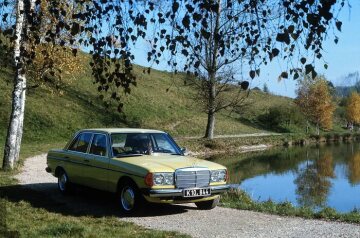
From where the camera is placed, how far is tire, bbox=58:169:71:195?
1245 centimetres

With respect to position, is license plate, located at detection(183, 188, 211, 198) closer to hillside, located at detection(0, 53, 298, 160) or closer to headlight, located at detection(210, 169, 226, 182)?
headlight, located at detection(210, 169, 226, 182)

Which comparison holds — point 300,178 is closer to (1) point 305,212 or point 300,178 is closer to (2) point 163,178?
(1) point 305,212

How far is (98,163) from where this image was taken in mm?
11031

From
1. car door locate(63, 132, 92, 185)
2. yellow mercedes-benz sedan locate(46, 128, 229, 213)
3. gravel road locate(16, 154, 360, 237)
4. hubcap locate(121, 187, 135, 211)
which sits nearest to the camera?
gravel road locate(16, 154, 360, 237)

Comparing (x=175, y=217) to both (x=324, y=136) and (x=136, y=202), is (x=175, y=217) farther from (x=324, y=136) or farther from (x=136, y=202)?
(x=324, y=136)

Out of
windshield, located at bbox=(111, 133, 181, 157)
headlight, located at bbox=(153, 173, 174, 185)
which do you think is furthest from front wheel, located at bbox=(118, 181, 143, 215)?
windshield, located at bbox=(111, 133, 181, 157)

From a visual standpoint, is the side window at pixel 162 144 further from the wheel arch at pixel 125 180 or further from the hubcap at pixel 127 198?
the hubcap at pixel 127 198

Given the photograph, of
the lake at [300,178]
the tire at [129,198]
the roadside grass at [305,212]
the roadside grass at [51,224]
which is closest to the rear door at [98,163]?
the tire at [129,198]

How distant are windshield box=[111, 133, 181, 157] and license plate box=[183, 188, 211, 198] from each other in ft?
5.43

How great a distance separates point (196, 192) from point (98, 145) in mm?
2927

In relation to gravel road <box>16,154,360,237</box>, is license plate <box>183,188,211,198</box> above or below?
above

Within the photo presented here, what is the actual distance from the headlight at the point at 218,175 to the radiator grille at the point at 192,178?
0.58 ft

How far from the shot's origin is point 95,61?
6.17 meters

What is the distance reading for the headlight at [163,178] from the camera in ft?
31.4
